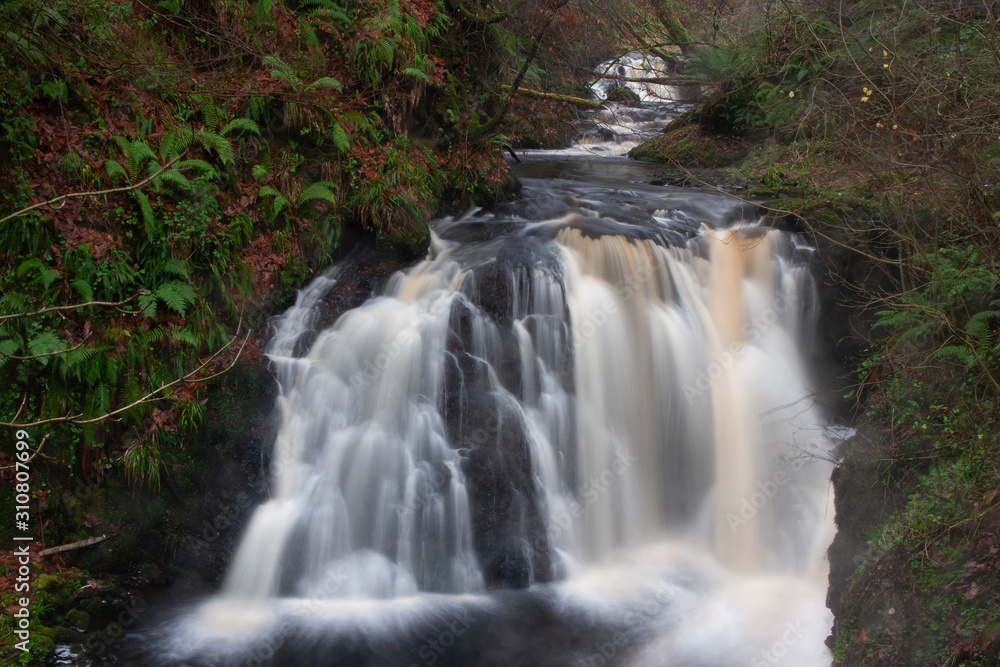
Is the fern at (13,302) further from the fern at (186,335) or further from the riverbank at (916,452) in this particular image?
the riverbank at (916,452)

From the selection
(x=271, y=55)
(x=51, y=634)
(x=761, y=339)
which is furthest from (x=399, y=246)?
(x=51, y=634)

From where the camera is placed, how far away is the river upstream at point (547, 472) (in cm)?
563

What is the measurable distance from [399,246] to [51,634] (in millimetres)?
5221

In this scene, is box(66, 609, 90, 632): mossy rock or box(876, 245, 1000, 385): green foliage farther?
box(876, 245, 1000, 385): green foliage

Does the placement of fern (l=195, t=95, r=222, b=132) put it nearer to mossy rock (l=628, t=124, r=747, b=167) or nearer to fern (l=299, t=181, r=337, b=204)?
fern (l=299, t=181, r=337, b=204)

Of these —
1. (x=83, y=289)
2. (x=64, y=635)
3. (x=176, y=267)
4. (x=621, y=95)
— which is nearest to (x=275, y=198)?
(x=176, y=267)

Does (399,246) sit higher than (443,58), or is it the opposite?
(443,58)

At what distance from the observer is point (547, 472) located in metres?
6.75

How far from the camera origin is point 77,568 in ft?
18.7

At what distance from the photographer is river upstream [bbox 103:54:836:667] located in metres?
5.63

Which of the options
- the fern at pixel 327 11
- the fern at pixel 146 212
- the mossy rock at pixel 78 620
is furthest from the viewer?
the fern at pixel 327 11

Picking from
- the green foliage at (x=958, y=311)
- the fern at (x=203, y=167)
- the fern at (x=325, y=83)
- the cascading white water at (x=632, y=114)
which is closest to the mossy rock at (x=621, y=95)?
the cascading white water at (x=632, y=114)

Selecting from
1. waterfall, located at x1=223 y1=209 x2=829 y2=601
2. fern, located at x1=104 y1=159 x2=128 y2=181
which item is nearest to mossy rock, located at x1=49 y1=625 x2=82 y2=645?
waterfall, located at x1=223 y1=209 x2=829 y2=601

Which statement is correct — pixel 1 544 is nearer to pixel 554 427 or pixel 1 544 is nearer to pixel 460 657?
pixel 460 657
